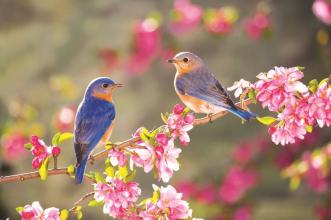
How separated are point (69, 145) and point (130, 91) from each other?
85cm

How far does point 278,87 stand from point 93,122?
2.14 feet

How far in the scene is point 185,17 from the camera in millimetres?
6617

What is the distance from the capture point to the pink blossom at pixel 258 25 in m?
6.51

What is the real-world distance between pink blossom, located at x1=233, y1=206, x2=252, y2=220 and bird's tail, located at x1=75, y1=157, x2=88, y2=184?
15.0 feet

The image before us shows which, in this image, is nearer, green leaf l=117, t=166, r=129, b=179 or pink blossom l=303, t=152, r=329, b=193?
green leaf l=117, t=166, r=129, b=179

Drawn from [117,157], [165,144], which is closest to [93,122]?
[117,157]

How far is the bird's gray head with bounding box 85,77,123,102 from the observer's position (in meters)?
2.59

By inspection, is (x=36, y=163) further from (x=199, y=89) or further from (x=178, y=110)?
(x=199, y=89)

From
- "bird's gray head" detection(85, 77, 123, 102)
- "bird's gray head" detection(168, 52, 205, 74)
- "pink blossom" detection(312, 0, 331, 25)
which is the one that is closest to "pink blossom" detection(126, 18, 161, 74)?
"pink blossom" detection(312, 0, 331, 25)

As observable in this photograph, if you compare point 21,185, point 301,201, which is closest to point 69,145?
point 21,185

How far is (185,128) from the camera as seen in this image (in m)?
2.39

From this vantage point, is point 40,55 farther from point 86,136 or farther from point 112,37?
point 86,136

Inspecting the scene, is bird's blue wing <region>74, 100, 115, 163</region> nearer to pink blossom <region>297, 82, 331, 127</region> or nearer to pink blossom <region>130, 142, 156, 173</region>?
pink blossom <region>130, 142, 156, 173</region>

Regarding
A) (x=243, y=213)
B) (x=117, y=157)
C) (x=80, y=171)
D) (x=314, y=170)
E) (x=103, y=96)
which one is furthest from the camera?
(x=243, y=213)
